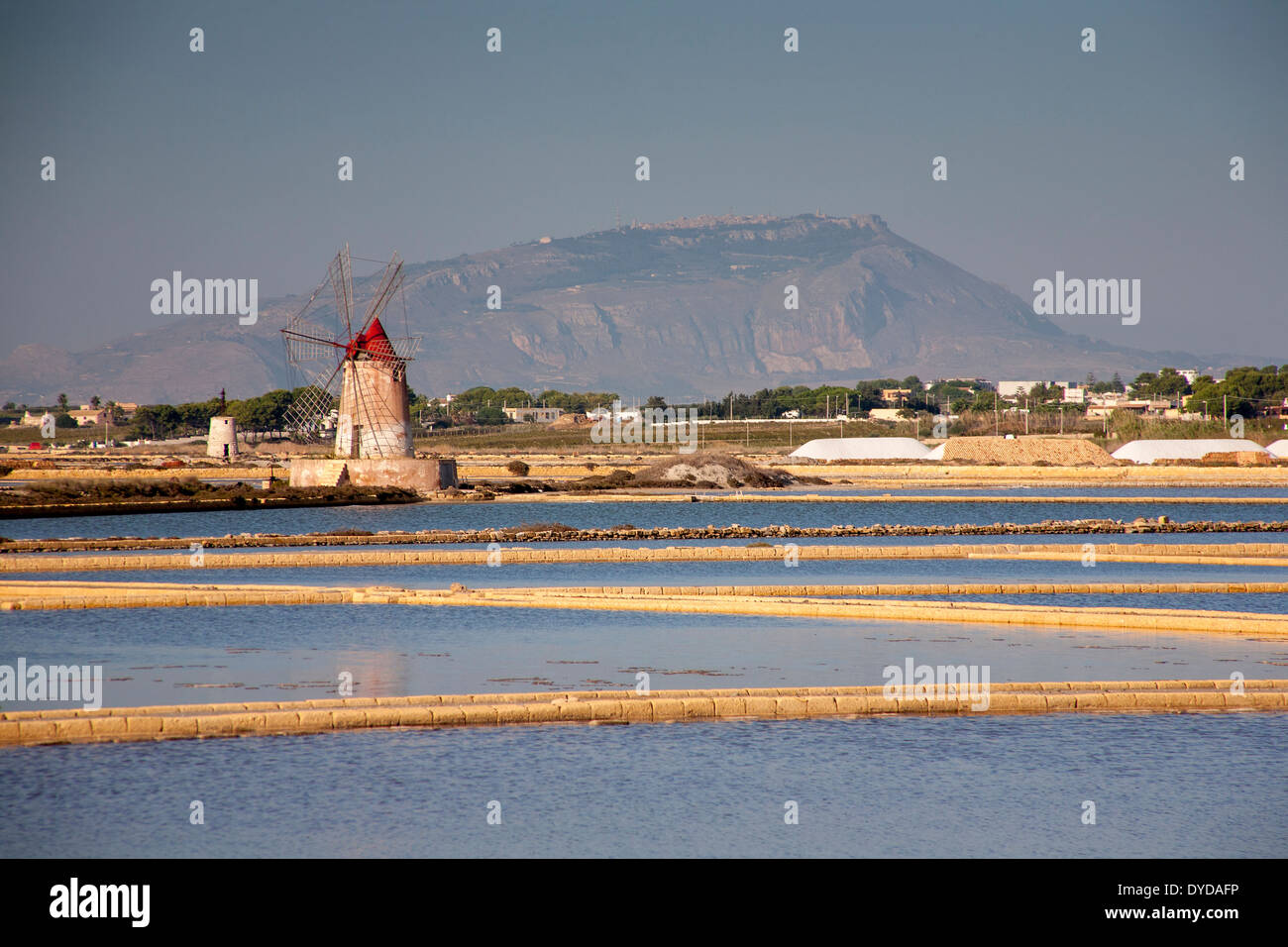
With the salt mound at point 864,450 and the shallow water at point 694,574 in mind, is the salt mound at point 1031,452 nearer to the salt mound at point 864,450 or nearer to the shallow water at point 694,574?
the salt mound at point 864,450

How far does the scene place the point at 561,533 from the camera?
37.4 m

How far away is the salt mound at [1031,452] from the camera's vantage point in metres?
85.2

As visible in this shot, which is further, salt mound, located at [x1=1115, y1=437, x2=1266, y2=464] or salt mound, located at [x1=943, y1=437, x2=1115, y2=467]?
salt mound, located at [x1=943, y1=437, x2=1115, y2=467]

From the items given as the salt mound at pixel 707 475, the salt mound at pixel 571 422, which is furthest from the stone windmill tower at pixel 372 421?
the salt mound at pixel 571 422

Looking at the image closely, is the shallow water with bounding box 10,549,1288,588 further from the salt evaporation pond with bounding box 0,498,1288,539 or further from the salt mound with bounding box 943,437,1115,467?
Result: the salt mound with bounding box 943,437,1115,467

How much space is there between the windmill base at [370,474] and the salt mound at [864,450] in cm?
4398

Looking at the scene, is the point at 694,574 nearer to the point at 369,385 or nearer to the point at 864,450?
the point at 369,385

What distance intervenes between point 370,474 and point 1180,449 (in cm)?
5352

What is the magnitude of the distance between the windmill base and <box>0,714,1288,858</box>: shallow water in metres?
40.9

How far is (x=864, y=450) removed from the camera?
309 feet

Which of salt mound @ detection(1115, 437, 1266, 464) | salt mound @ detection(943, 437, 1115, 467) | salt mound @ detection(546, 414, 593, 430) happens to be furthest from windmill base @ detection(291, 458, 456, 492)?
salt mound @ detection(546, 414, 593, 430)

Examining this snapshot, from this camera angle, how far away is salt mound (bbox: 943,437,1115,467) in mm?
85250
